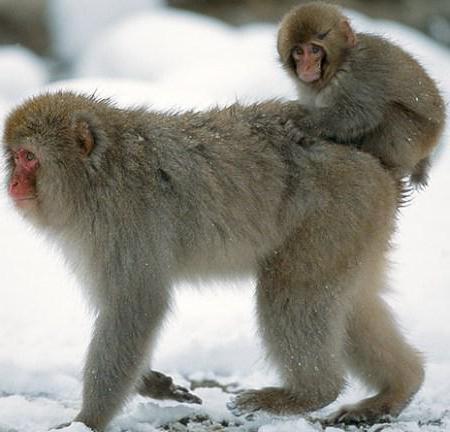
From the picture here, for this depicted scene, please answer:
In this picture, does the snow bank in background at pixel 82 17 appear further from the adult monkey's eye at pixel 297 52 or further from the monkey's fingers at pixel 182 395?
the monkey's fingers at pixel 182 395

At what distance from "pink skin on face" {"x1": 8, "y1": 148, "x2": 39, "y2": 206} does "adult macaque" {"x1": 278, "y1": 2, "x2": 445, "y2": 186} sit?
1.15 meters

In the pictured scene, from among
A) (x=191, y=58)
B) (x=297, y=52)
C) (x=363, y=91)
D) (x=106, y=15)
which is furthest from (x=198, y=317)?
(x=106, y=15)

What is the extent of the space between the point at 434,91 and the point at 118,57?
643cm

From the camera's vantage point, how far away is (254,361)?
6.12 m

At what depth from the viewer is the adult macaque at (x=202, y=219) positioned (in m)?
4.68

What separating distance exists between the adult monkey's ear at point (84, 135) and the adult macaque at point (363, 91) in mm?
888

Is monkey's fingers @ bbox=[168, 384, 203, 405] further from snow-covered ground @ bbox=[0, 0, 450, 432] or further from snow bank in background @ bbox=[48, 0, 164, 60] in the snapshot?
snow bank in background @ bbox=[48, 0, 164, 60]

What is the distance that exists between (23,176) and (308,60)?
56.2 inches

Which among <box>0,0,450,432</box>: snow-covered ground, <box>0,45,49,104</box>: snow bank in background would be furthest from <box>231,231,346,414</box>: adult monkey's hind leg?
<box>0,45,49,104</box>: snow bank in background

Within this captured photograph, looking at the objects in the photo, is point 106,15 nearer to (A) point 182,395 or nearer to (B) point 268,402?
(A) point 182,395

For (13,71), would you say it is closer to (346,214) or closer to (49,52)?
(49,52)

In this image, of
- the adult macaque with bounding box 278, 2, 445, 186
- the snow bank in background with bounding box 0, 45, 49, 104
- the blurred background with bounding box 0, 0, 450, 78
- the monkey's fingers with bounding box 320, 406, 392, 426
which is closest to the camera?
the adult macaque with bounding box 278, 2, 445, 186

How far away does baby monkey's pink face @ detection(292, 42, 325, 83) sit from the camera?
5.12 m

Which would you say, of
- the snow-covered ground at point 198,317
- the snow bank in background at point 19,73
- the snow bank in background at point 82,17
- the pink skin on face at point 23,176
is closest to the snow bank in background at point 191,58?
the snow-covered ground at point 198,317
